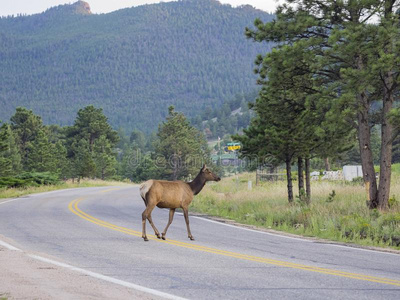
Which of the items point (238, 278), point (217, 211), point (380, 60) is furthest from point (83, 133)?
point (238, 278)

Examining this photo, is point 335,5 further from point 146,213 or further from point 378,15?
point 146,213

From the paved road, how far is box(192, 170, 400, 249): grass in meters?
1.46

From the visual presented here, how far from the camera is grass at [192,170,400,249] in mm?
15281

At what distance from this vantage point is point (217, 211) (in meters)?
23.3

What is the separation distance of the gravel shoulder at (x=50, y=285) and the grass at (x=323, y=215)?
7.77 metres

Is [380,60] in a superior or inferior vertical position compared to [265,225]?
superior

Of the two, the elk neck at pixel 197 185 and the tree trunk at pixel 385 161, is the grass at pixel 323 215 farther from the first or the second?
the elk neck at pixel 197 185

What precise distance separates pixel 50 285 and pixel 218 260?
3684 mm

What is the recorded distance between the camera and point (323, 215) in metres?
18.4

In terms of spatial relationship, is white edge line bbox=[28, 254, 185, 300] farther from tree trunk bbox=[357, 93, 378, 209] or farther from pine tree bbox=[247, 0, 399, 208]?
tree trunk bbox=[357, 93, 378, 209]

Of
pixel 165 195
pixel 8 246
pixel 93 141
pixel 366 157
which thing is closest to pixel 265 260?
pixel 165 195

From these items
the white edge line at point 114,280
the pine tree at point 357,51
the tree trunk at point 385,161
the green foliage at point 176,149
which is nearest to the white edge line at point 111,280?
the white edge line at point 114,280

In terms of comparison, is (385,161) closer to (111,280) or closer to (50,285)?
(111,280)

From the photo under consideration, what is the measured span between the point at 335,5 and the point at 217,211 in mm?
8954
